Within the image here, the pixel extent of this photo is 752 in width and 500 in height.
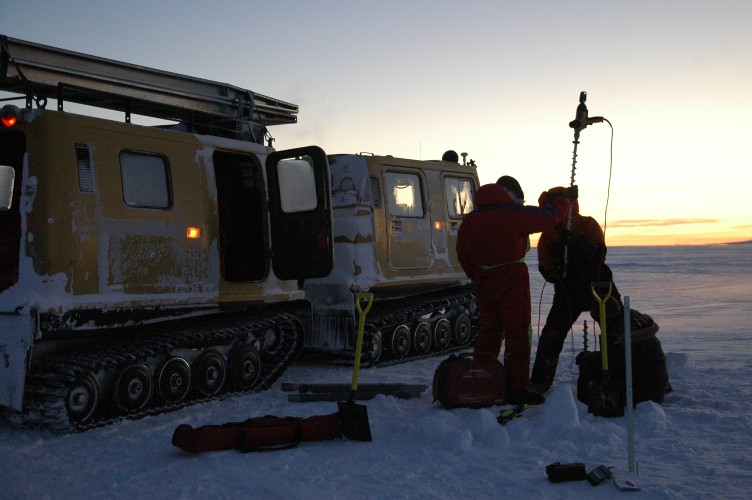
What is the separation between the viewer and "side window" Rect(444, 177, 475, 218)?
11066 millimetres

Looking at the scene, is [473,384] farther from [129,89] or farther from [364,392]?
[129,89]

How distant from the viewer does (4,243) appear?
20.6 ft

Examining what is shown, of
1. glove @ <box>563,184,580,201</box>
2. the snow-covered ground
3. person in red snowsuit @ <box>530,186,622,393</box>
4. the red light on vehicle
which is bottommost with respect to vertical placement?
the snow-covered ground

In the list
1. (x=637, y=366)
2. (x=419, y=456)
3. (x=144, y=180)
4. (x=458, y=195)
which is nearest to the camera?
(x=419, y=456)

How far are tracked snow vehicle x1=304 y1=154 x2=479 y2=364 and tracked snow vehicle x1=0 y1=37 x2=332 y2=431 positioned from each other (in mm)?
1211

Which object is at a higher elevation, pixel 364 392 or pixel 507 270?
pixel 507 270

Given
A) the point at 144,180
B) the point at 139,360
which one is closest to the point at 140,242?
the point at 144,180

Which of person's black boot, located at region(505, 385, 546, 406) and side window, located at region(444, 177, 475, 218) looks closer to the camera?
person's black boot, located at region(505, 385, 546, 406)

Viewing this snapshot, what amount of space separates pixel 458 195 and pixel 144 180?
549 cm

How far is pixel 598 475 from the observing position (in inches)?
174

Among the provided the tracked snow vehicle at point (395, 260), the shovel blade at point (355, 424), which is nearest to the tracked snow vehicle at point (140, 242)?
the tracked snow vehicle at point (395, 260)

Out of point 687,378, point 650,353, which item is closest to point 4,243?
point 650,353

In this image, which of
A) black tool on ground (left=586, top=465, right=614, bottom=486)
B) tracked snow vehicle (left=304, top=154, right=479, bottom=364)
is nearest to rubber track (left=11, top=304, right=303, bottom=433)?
tracked snow vehicle (left=304, top=154, right=479, bottom=364)

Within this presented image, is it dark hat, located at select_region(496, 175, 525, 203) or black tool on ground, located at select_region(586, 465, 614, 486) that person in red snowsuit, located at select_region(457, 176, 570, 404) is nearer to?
dark hat, located at select_region(496, 175, 525, 203)
